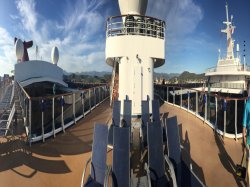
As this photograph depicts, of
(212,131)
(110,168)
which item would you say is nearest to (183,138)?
(212,131)

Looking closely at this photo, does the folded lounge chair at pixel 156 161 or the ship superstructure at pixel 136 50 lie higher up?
the ship superstructure at pixel 136 50

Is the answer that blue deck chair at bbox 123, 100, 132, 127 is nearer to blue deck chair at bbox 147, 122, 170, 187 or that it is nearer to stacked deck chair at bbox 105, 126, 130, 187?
blue deck chair at bbox 147, 122, 170, 187

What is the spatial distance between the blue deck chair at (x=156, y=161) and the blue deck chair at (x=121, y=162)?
21 cm

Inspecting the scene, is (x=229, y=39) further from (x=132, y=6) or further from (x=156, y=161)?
(x=156, y=161)

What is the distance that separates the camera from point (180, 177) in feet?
5.76

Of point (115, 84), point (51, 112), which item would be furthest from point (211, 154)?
point (115, 84)

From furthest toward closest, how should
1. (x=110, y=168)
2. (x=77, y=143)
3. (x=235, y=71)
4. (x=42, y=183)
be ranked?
(x=235, y=71) < (x=77, y=143) < (x=42, y=183) < (x=110, y=168)

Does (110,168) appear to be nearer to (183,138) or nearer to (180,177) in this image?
(180,177)

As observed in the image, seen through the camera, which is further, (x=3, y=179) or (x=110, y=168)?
(x=3, y=179)

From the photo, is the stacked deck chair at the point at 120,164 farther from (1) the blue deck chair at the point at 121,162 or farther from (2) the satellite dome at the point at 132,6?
(2) the satellite dome at the point at 132,6

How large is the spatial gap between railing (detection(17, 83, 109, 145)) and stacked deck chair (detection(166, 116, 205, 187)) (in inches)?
69.2

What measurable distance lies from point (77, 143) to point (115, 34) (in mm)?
2104

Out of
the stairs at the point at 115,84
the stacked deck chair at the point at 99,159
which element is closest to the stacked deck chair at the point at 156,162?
the stacked deck chair at the point at 99,159

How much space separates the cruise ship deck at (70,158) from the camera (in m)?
1.98
